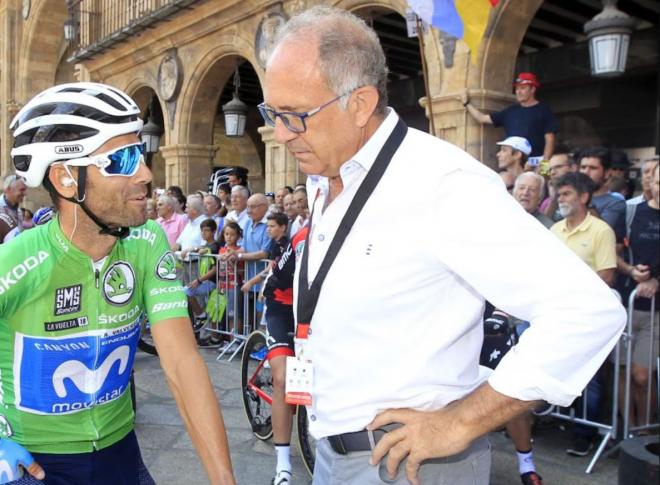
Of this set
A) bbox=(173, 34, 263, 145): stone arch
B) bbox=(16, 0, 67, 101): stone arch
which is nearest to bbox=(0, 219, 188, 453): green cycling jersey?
bbox=(173, 34, 263, 145): stone arch

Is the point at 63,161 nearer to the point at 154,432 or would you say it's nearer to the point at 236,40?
the point at 154,432

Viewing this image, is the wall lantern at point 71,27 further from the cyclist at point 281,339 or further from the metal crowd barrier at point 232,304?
the cyclist at point 281,339

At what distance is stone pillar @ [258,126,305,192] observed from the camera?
10.6 m

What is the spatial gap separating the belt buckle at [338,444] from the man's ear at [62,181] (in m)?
1.01

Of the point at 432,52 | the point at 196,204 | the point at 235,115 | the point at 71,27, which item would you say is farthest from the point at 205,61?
the point at 71,27

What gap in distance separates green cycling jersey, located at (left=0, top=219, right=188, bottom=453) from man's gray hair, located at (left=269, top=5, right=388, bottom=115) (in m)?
0.78

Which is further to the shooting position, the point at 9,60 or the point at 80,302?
the point at 9,60

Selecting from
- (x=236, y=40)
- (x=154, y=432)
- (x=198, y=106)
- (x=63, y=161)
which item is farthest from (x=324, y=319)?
(x=198, y=106)

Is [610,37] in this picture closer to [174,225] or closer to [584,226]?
[584,226]

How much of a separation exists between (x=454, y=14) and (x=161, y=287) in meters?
4.46

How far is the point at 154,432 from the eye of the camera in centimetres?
482

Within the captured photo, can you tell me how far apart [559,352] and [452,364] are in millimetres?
311

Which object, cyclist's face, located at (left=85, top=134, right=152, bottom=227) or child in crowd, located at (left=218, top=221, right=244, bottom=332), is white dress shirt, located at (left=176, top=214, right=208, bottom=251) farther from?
cyclist's face, located at (left=85, top=134, right=152, bottom=227)

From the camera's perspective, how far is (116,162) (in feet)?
5.94
